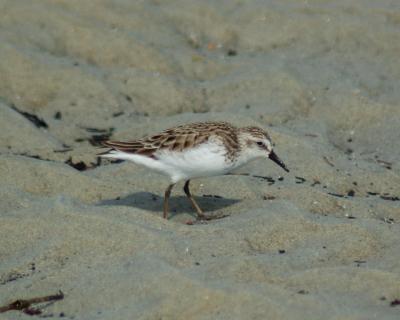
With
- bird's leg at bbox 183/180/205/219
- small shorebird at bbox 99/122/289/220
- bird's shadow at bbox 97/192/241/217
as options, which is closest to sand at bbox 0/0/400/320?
bird's shadow at bbox 97/192/241/217

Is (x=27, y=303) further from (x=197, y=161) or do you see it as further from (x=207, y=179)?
(x=207, y=179)

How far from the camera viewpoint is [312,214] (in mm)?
7188

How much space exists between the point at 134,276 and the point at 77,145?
341 centimetres

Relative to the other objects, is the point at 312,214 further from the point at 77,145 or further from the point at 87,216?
the point at 77,145

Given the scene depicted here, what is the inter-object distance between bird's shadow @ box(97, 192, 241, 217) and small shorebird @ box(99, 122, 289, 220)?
22 cm

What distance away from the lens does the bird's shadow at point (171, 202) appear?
25.3 feet

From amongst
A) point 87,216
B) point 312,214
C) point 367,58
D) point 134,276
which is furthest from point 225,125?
point 367,58

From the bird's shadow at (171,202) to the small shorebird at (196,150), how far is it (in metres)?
0.22

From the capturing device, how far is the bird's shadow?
772cm

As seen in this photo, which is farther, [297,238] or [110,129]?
[110,129]

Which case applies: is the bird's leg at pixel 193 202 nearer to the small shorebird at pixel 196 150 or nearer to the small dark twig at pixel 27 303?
the small shorebird at pixel 196 150

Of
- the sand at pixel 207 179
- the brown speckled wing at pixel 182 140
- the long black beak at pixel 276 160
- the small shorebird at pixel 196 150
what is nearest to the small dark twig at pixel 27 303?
the sand at pixel 207 179

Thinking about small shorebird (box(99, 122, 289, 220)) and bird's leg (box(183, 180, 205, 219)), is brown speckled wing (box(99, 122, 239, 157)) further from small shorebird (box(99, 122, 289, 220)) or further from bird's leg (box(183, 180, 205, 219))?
bird's leg (box(183, 180, 205, 219))

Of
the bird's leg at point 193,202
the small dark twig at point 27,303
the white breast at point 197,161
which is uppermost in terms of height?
the white breast at point 197,161
